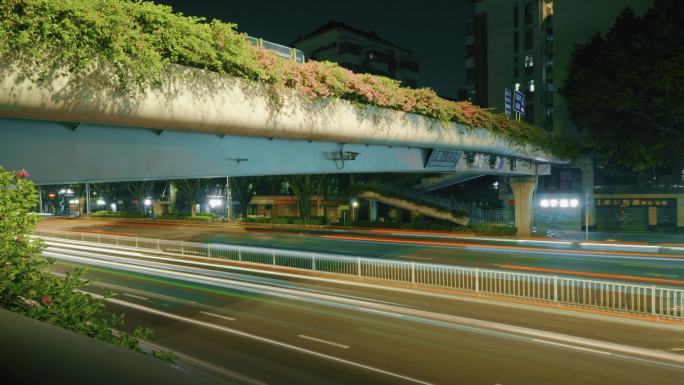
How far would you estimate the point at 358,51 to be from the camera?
79625 mm

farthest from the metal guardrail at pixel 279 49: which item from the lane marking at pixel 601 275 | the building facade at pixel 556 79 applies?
the building facade at pixel 556 79

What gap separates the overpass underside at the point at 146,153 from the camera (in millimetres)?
8367

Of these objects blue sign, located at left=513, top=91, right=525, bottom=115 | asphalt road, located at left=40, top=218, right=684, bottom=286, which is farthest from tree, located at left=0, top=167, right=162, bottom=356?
blue sign, located at left=513, top=91, right=525, bottom=115

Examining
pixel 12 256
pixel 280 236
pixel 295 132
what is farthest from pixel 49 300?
pixel 280 236

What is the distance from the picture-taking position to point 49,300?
5070 mm

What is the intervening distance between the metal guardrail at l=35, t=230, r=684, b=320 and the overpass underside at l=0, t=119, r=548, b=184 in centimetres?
520

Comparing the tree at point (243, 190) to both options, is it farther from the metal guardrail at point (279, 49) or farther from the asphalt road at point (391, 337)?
the metal guardrail at point (279, 49)

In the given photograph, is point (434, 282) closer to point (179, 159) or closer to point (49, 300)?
point (179, 159)

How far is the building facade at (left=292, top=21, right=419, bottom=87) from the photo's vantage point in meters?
78.1

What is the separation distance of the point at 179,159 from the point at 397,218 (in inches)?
1645

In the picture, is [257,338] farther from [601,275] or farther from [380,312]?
[601,275]

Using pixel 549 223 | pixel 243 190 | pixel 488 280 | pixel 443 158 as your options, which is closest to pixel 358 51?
pixel 243 190

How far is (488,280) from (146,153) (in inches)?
566

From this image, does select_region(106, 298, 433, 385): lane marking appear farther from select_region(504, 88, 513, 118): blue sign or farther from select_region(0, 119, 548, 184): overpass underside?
select_region(504, 88, 513, 118): blue sign
